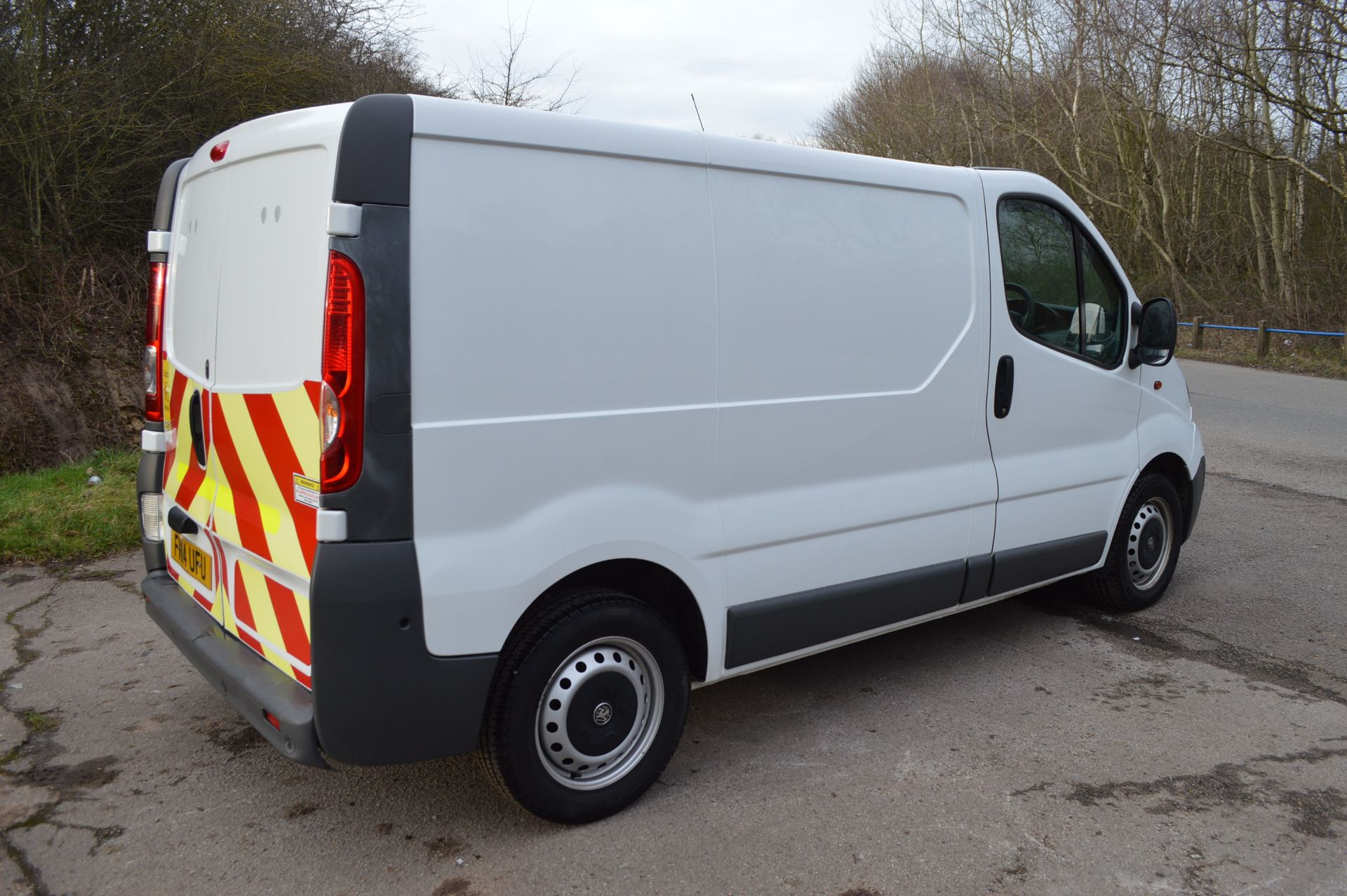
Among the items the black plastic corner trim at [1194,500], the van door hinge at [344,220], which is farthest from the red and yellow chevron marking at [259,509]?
the black plastic corner trim at [1194,500]

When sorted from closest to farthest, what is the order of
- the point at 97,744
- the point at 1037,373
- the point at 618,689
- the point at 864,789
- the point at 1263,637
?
the point at 618,689, the point at 864,789, the point at 97,744, the point at 1037,373, the point at 1263,637

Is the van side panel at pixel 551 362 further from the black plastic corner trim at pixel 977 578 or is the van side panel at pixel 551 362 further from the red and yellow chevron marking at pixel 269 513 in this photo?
the black plastic corner trim at pixel 977 578

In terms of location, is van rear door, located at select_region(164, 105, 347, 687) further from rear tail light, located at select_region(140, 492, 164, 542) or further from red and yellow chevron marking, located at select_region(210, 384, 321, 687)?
rear tail light, located at select_region(140, 492, 164, 542)

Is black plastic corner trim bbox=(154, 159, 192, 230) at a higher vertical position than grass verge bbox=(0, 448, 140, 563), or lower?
higher

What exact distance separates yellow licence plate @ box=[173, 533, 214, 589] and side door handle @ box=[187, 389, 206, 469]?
30 centimetres

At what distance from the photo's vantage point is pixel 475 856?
3.00 m

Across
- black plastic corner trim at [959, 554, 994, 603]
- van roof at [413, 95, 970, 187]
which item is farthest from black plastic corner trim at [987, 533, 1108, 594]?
van roof at [413, 95, 970, 187]

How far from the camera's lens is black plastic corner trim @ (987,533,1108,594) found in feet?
14.2

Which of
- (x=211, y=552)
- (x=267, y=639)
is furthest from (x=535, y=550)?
(x=211, y=552)

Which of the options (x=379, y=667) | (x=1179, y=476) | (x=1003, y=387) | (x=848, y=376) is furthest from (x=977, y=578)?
(x=379, y=667)

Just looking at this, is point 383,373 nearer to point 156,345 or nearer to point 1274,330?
point 156,345

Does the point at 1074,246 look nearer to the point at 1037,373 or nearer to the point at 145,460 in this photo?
the point at 1037,373

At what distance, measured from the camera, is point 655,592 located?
132 inches

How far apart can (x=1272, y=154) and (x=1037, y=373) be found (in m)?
17.3
